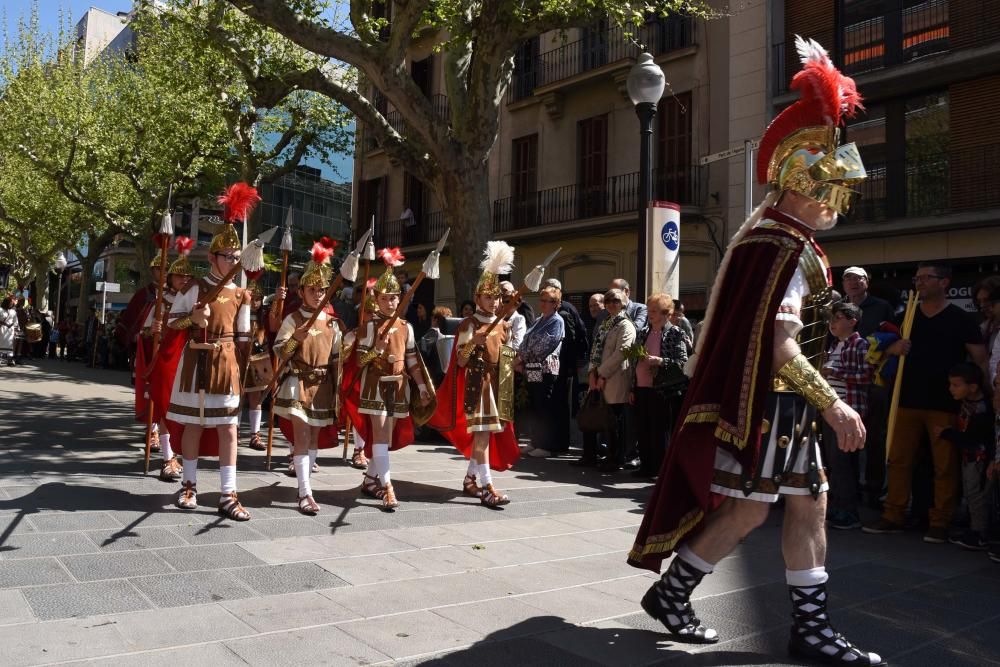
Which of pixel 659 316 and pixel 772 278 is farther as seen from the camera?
pixel 659 316

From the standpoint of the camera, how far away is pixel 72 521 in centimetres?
544

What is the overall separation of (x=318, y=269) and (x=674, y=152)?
1501cm

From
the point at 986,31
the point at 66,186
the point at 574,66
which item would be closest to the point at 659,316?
the point at 986,31

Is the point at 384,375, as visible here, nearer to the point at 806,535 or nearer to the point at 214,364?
the point at 214,364

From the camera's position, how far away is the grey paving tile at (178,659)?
321cm

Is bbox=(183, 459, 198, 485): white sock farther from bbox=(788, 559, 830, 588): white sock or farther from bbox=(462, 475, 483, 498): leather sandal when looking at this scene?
bbox=(788, 559, 830, 588): white sock

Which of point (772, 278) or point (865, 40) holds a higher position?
point (865, 40)

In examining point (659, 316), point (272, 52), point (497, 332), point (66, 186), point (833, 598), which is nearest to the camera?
point (833, 598)

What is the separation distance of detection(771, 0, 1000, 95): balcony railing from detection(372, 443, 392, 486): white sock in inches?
569

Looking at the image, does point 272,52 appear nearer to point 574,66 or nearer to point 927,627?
point 574,66

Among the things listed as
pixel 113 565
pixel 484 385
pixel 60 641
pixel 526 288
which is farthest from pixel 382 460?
pixel 60 641

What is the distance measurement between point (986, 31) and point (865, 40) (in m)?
2.49

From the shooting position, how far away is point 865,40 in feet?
58.0

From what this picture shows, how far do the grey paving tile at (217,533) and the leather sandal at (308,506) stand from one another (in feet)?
1.75
